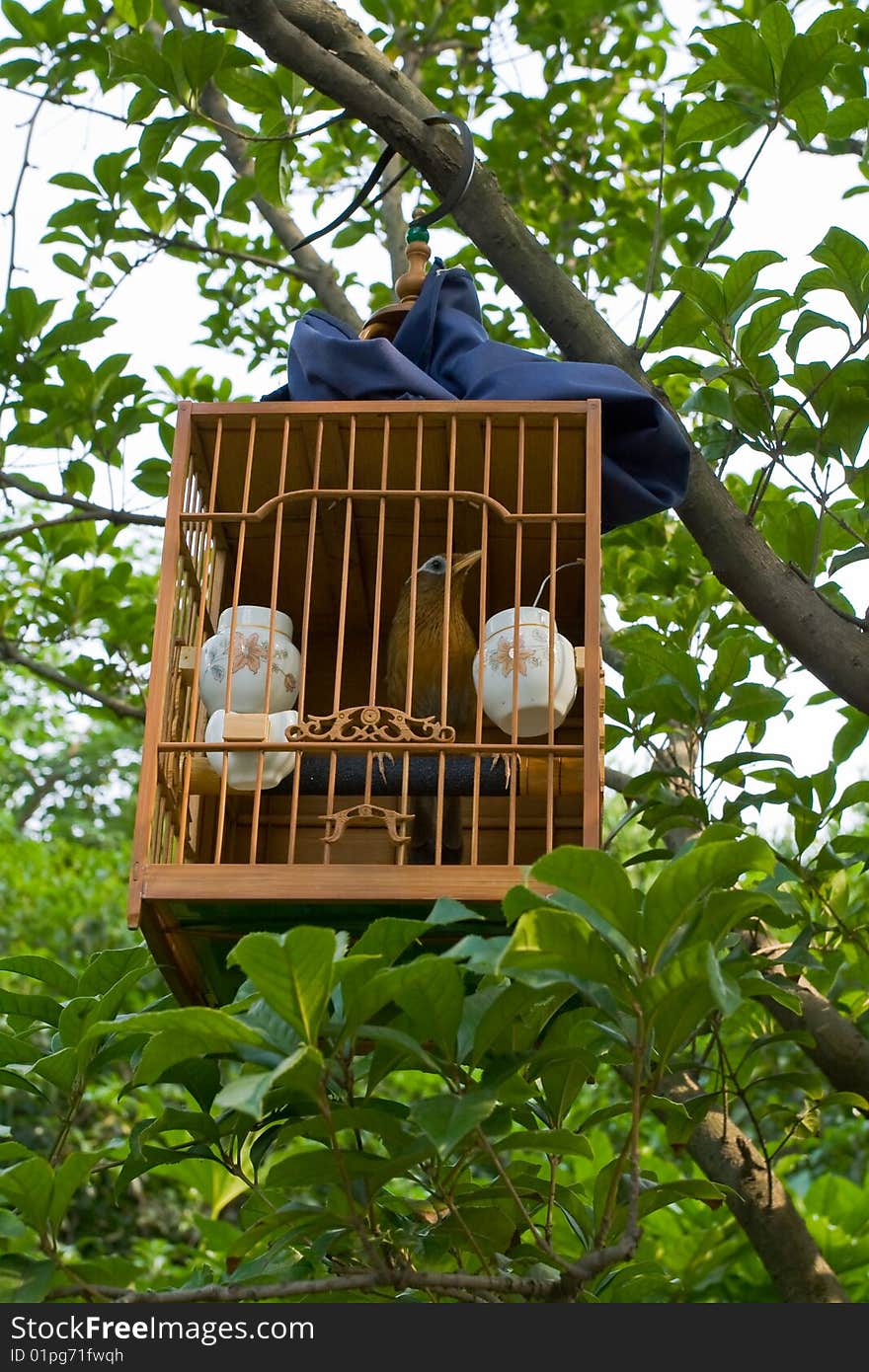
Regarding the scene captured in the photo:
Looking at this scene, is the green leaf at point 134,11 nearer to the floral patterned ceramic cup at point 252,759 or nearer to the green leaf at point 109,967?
the floral patterned ceramic cup at point 252,759

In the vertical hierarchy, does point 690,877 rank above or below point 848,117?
below

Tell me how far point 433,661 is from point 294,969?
70 centimetres

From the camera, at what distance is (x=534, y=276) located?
260cm

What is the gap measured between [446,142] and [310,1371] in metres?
1.86

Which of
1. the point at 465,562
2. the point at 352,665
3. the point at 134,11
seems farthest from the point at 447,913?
the point at 134,11

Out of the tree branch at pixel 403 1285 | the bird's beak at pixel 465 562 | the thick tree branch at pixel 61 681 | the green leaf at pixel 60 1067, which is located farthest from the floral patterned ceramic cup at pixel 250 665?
the thick tree branch at pixel 61 681

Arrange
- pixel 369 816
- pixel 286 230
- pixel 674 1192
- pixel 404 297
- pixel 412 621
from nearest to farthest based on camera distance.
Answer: pixel 369 816 < pixel 674 1192 < pixel 412 621 < pixel 404 297 < pixel 286 230

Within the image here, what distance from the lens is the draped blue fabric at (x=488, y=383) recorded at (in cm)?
210

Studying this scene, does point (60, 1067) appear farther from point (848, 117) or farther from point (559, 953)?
point (848, 117)

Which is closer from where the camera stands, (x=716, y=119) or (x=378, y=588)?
(x=378, y=588)

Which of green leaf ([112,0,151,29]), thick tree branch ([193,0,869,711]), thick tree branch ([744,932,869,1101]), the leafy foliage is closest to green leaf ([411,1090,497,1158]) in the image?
the leafy foliage

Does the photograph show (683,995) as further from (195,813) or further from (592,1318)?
(195,813)

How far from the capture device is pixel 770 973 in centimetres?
256

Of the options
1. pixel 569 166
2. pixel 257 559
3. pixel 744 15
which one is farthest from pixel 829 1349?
pixel 569 166
